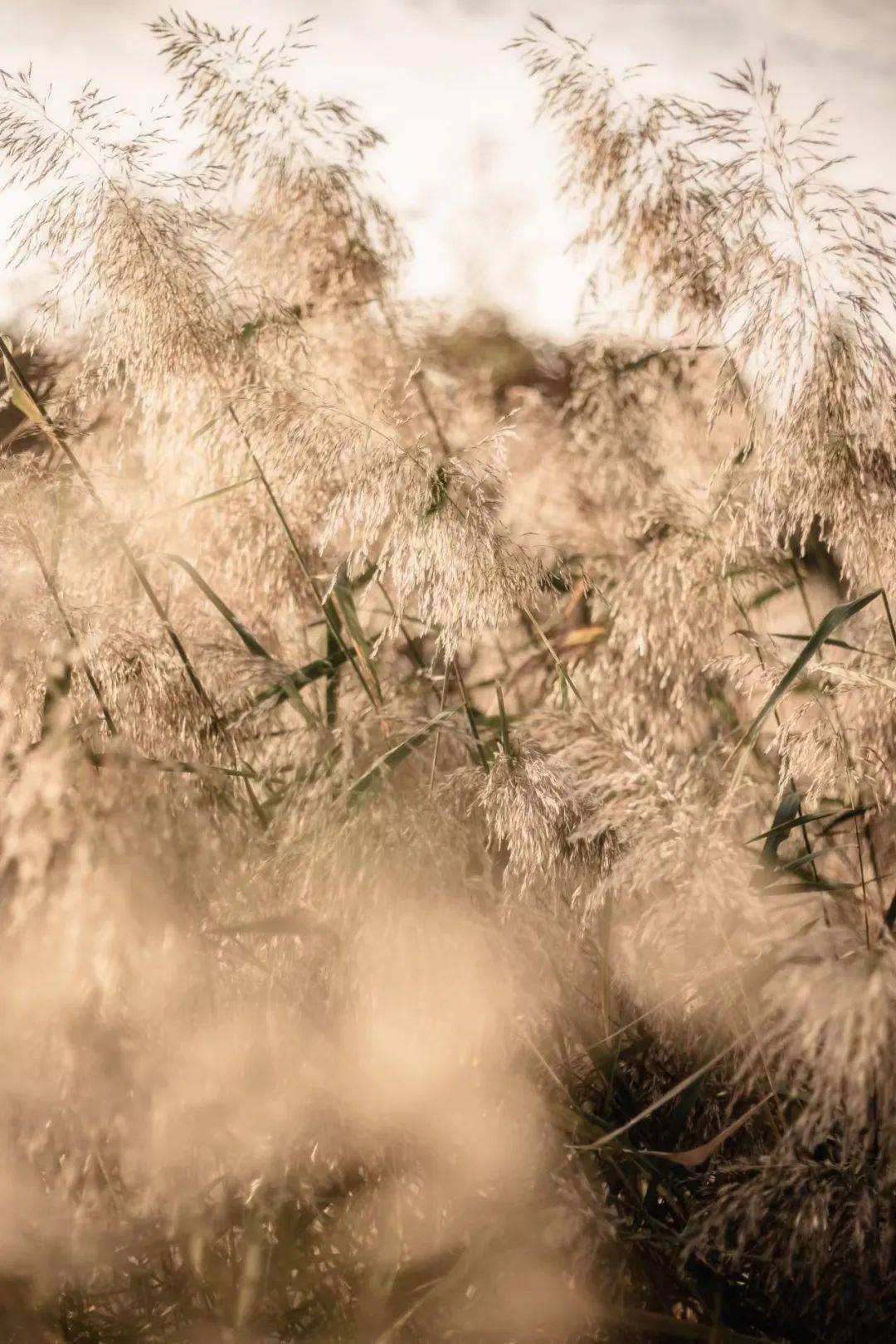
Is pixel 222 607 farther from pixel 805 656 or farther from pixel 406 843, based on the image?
pixel 805 656

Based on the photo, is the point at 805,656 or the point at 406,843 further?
the point at 406,843

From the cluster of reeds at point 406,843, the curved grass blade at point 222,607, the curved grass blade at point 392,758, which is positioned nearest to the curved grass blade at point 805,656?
the cluster of reeds at point 406,843

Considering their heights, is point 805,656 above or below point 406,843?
above

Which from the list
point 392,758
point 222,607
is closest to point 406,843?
point 392,758

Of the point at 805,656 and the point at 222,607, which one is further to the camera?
the point at 222,607

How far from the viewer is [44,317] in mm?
1579

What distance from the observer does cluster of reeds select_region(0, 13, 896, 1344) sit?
1.23m

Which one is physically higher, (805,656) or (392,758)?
(805,656)

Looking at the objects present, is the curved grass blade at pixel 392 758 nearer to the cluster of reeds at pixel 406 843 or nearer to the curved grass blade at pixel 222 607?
the cluster of reeds at pixel 406 843

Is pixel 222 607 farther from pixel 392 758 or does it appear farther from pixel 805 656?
pixel 805 656

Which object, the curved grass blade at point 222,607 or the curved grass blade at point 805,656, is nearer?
the curved grass blade at point 805,656

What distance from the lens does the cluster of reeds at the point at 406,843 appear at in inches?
48.6

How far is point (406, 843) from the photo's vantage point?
55.1 inches

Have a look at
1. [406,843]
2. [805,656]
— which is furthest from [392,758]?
[805,656]
